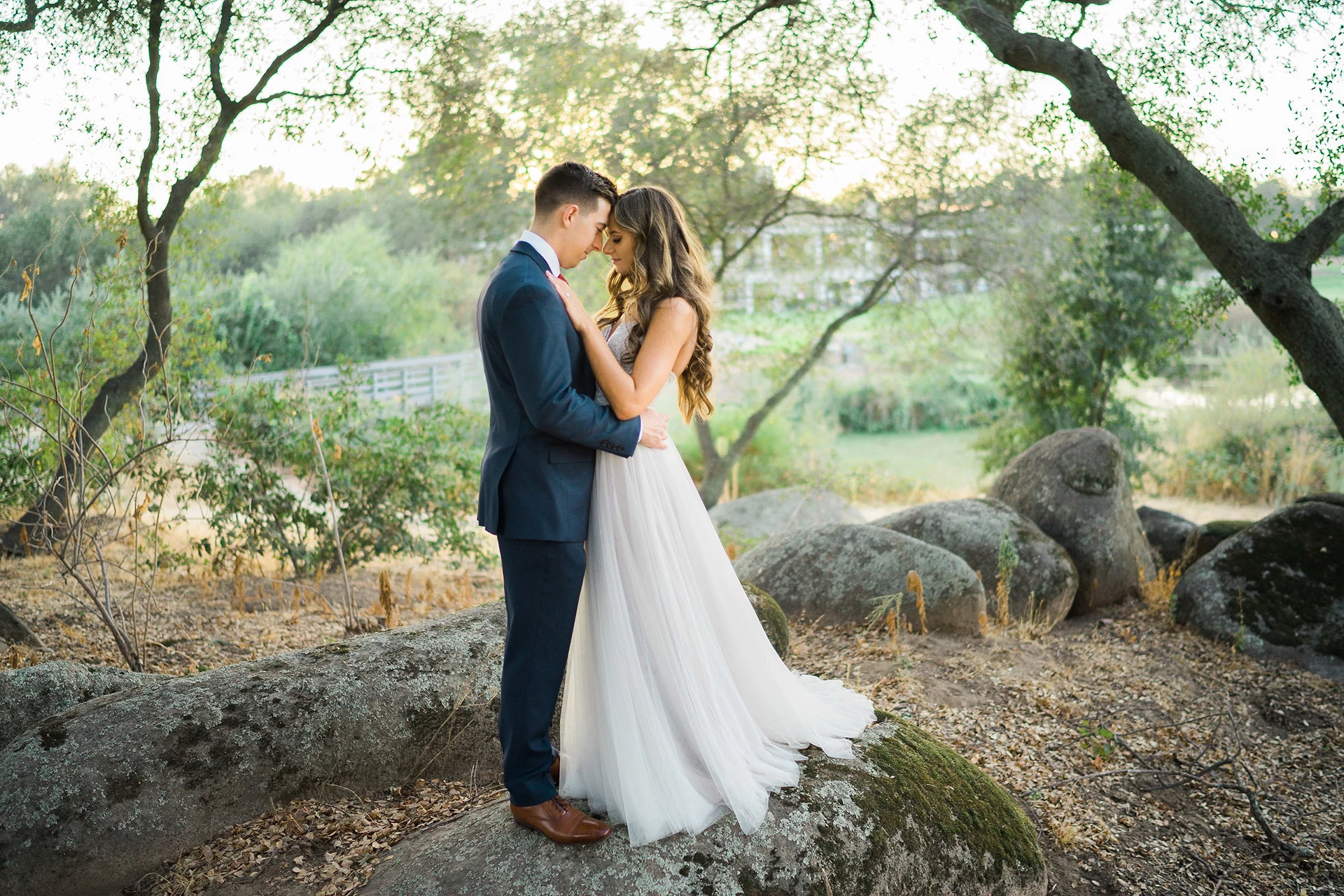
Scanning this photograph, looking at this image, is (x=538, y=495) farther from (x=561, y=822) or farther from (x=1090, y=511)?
(x=1090, y=511)

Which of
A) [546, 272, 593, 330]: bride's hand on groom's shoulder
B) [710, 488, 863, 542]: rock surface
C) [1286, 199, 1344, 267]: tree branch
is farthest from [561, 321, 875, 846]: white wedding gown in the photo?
[710, 488, 863, 542]: rock surface

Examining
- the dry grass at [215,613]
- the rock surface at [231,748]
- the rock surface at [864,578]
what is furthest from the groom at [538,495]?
the rock surface at [864,578]

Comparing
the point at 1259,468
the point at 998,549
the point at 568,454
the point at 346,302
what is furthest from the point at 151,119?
the point at 346,302

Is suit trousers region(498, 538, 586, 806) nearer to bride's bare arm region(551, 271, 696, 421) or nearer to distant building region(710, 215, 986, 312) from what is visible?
bride's bare arm region(551, 271, 696, 421)

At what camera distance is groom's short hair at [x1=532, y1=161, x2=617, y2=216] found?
2.83 metres

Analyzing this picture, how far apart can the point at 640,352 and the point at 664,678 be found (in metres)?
1.00

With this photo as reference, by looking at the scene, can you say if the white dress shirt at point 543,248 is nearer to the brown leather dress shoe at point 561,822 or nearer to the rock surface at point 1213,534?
the brown leather dress shoe at point 561,822

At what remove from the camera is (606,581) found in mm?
2885

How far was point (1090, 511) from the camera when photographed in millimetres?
7320

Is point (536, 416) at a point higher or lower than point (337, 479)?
higher

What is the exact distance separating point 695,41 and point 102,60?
4799 millimetres

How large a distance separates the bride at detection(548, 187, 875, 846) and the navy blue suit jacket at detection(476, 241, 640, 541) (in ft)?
0.27

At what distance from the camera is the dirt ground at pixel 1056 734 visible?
313cm

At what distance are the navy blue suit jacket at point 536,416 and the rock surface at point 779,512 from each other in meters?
7.94
